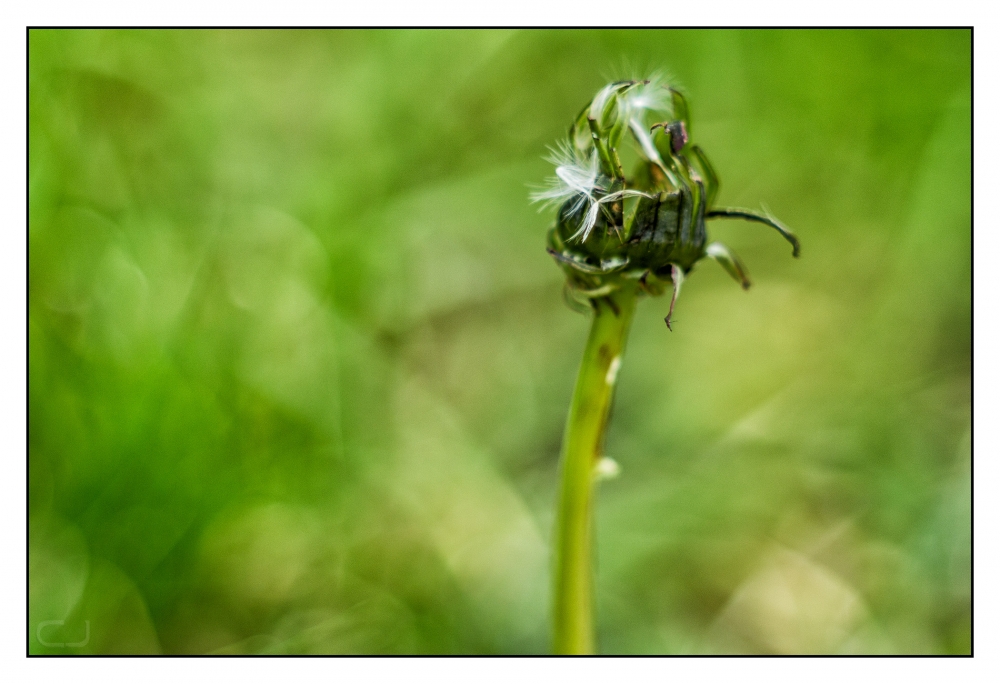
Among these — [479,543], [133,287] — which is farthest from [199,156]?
[479,543]

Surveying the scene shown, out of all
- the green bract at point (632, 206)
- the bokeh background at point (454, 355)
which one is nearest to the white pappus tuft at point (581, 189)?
the green bract at point (632, 206)

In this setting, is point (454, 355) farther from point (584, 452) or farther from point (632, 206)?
point (632, 206)

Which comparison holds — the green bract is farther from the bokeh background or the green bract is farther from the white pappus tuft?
the bokeh background

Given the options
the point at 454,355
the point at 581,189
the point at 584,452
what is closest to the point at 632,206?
the point at 581,189

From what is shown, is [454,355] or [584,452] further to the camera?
[454,355]

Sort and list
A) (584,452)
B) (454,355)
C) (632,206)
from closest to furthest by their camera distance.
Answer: (632,206) → (584,452) → (454,355)

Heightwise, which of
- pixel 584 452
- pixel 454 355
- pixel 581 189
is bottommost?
pixel 584 452
